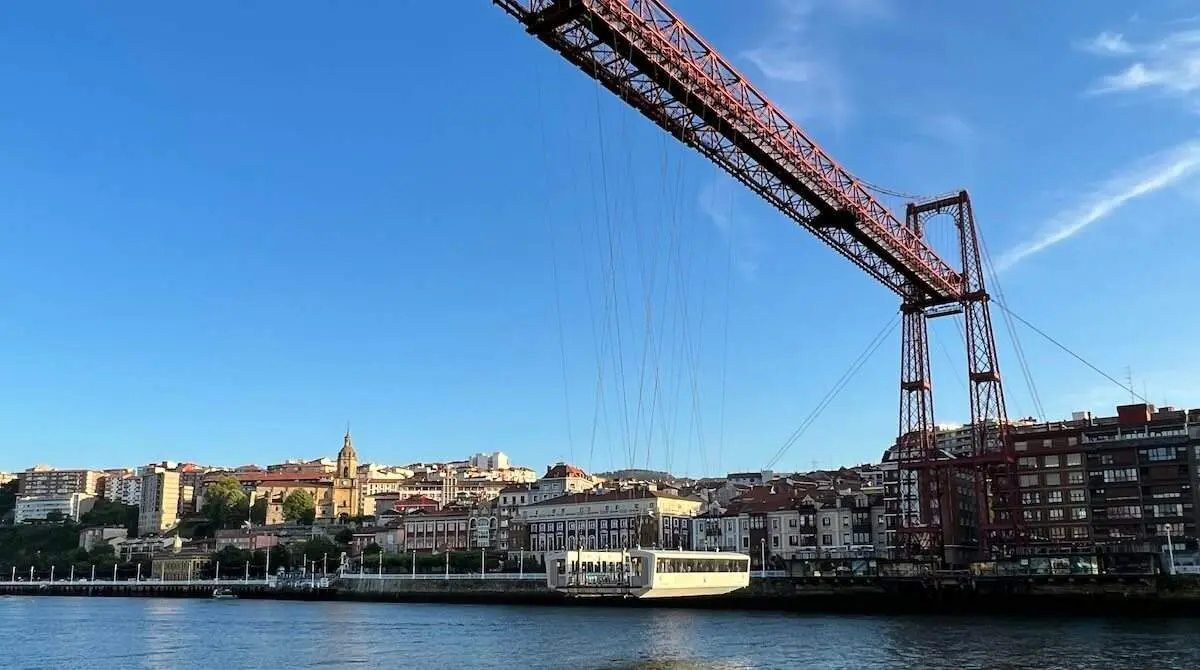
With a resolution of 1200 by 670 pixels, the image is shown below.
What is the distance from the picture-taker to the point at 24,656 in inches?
1387

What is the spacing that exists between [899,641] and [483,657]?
46.2 ft

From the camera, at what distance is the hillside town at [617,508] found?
63969 mm

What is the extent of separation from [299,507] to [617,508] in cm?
6402

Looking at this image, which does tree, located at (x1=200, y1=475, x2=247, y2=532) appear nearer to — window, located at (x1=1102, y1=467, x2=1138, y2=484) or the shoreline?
the shoreline

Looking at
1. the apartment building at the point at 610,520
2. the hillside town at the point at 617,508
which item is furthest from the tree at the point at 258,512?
the apartment building at the point at 610,520

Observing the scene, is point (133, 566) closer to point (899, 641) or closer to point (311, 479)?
point (311, 479)

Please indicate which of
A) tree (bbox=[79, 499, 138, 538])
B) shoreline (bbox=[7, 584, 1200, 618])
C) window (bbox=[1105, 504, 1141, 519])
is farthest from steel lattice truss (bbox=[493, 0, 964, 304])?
tree (bbox=[79, 499, 138, 538])

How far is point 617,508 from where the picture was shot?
8544 cm

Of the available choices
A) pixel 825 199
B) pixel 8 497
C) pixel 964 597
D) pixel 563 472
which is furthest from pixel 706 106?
pixel 8 497

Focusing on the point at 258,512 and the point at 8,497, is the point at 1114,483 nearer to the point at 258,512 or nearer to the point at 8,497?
the point at 258,512

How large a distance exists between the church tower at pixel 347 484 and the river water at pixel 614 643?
286 feet

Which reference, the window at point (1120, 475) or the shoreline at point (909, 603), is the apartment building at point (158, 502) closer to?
the shoreline at point (909, 603)

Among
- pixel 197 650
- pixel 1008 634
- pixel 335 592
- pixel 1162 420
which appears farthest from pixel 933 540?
pixel 335 592

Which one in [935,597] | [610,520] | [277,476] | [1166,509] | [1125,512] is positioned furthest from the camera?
[277,476]
